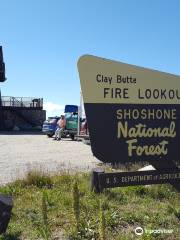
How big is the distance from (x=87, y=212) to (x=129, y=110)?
1604mm

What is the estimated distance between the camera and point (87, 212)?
714 cm

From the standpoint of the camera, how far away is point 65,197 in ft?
27.3

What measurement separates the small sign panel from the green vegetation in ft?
2.70

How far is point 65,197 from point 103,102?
207 centimetres

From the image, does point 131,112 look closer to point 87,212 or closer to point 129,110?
point 129,110

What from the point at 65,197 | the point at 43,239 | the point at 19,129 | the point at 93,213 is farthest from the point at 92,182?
the point at 19,129

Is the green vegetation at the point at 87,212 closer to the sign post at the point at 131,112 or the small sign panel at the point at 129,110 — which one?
the sign post at the point at 131,112

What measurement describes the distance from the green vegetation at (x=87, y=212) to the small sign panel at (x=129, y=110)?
0.82m

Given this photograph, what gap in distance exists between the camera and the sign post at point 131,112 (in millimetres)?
7008

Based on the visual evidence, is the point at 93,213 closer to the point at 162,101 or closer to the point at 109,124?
the point at 109,124

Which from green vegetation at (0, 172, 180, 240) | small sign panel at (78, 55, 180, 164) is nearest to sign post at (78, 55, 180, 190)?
small sign panel at (78, 55, 180, 164)

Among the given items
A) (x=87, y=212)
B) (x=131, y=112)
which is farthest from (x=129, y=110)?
(x=87, y=212)

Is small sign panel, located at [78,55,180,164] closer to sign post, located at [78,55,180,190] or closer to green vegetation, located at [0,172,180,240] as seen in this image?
sign post, located at [78,55,180,190]

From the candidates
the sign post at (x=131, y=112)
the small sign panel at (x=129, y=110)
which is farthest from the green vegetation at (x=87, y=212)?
the small sign panel at (x=129, y=110)
